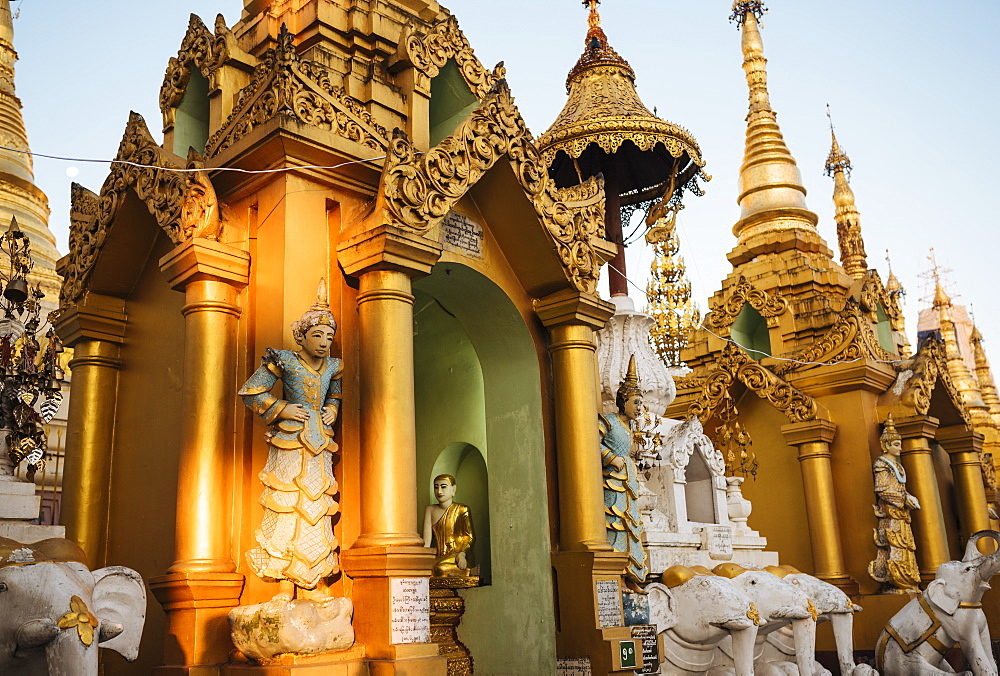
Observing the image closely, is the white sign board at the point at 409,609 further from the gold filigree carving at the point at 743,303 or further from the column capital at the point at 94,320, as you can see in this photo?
the gold filigree carving at the point at 743,303

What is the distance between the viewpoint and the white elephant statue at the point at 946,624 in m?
9.68

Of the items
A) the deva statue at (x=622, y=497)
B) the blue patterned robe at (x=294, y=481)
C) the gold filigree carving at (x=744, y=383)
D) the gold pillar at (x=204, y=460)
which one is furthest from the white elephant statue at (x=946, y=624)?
the gold pillar at (x=204, y=460)

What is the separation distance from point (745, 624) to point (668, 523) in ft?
7.31

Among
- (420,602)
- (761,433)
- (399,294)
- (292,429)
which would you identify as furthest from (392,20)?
(761,433)

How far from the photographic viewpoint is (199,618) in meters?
5.91

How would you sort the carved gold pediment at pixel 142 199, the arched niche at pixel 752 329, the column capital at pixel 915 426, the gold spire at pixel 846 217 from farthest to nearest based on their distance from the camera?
the gold spire at pixel 846 217
the arched niche at pixel 752 329
the column capital at pixel 915 426
the carved gold pediment at pixel 142 199

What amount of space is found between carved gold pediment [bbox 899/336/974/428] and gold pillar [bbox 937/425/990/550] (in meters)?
0.58

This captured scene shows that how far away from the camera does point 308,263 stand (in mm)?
6613

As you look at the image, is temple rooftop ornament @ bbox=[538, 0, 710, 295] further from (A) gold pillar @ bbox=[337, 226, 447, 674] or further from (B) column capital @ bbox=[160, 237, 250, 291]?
(B) column capital @ bbox=[160, 237, 250, 291]

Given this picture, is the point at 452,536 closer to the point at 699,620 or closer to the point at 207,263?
the point at 699,620

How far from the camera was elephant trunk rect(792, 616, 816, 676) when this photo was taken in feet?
27.9

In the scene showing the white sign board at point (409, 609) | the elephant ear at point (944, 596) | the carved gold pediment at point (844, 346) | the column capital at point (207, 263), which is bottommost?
the elephant ear at point (944, 596)

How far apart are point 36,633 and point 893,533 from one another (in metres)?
11.7

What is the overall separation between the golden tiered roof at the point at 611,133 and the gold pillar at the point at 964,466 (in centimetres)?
655
